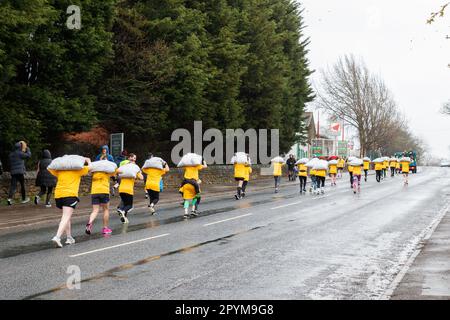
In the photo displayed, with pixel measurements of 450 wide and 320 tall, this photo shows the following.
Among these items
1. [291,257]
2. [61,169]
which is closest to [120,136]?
[61,169]

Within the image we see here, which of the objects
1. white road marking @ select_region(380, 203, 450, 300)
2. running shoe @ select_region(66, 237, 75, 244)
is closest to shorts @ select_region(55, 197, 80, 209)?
running shoe @ select_region(66, 237, 75, 244)

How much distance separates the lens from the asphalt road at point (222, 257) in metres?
7.07

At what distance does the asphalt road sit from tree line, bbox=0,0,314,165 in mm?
5975

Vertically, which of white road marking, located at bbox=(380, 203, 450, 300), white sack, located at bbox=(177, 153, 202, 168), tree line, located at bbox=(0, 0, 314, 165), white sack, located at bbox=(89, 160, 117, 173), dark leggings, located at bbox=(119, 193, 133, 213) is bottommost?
white road marking, located at bbox=(380, 203, 450, 300)

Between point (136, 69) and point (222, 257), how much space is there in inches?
689

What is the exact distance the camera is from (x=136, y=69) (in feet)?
83.8

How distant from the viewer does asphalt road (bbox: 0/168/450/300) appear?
707cm

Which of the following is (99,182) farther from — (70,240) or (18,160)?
(18,160)

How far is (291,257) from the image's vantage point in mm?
9594

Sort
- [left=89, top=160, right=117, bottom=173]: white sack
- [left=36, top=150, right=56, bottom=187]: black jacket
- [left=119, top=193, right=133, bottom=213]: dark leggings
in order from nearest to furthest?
[left=89, top=160, right=117, bottom=173]: white sack < [left=119, top=193, right=133, bottom=213]: dark leggings < [left=36, top=150, right=56, bottom=187]: black jacket

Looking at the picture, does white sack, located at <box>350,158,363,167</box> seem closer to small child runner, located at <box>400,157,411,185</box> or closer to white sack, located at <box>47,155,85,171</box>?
small child runner, located at <box>400,157,411,185</box>

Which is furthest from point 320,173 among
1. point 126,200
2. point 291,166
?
point 291,166

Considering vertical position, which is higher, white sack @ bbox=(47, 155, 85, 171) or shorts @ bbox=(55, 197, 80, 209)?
white sack @ bbox=(47, 155, 85, 171)

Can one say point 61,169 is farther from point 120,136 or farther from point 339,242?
point 120,136
